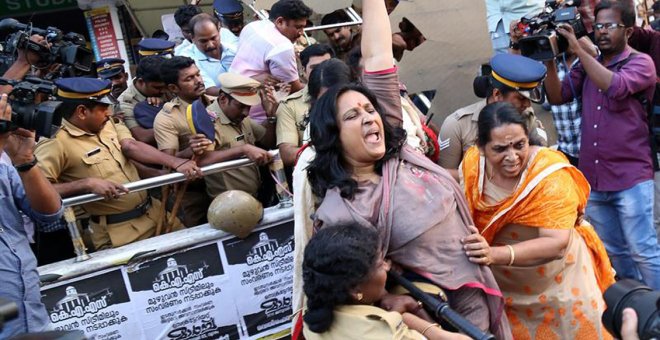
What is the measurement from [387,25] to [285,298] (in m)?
1.83

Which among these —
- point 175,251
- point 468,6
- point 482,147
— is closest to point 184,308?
point 175,251

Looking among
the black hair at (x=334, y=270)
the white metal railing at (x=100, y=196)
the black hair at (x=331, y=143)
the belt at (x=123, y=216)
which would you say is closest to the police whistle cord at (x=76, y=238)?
the white metal railing at (x=100, y=196)

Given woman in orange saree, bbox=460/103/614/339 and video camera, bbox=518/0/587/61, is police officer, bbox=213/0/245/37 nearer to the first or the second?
video camera, bbox=518/0/587/61

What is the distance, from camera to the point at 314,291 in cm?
195

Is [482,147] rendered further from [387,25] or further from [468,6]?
[468,6]

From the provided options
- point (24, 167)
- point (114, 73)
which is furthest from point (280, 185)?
point (114, 73)

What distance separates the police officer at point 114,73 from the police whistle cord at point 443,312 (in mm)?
3684

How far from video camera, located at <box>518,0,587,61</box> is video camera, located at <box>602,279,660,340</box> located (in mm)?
2350

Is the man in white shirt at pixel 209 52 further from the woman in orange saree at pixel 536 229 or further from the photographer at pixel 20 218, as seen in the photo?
the woman in orange saree at pixel 536 229

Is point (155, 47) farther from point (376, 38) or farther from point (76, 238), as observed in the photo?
point (376, 38)

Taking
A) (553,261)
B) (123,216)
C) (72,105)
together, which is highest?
(72,105)

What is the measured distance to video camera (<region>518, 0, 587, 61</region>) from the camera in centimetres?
366

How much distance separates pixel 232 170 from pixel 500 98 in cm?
167

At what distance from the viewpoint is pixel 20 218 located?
2.69 metres
